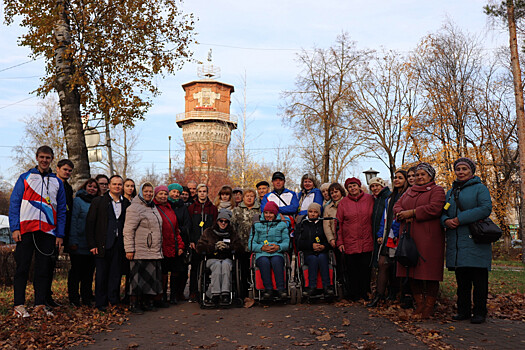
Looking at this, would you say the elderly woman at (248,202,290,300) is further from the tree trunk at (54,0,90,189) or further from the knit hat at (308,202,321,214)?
the tree trunk at (54,0,90,189)

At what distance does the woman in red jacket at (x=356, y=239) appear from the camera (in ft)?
27.9

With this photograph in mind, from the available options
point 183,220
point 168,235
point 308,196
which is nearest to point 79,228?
point 168,235

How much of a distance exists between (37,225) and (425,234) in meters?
5.46

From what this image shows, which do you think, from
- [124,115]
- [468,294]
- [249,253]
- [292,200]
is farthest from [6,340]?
[124,115]

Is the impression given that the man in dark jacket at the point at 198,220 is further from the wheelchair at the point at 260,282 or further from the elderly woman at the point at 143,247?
the wheelchair at the point at 260,282

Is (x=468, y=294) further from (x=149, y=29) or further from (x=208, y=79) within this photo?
(x=208, y=79)

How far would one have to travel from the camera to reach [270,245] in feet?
28.5

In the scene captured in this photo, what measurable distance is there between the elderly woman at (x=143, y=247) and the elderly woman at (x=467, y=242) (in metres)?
4.51

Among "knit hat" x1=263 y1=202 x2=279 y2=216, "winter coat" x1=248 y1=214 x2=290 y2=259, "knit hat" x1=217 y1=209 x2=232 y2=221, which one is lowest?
"winter coat" x1=248 y1=214 x2=290 y2=259

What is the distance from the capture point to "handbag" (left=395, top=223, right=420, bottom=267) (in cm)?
691

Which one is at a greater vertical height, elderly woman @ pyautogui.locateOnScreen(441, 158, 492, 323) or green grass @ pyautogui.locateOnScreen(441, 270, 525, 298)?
elderly woman @ pyautogui.locateOnScreen(441, 158, 492, 323)

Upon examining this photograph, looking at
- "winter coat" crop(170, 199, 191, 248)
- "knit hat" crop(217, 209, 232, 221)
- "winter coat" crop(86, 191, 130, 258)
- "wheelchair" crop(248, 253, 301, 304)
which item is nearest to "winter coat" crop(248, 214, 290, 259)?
"wheelchair" crop(248, 253, 301, 304)

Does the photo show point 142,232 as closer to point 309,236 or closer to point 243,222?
point 243,222

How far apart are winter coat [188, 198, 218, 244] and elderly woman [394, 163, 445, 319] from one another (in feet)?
11.9
